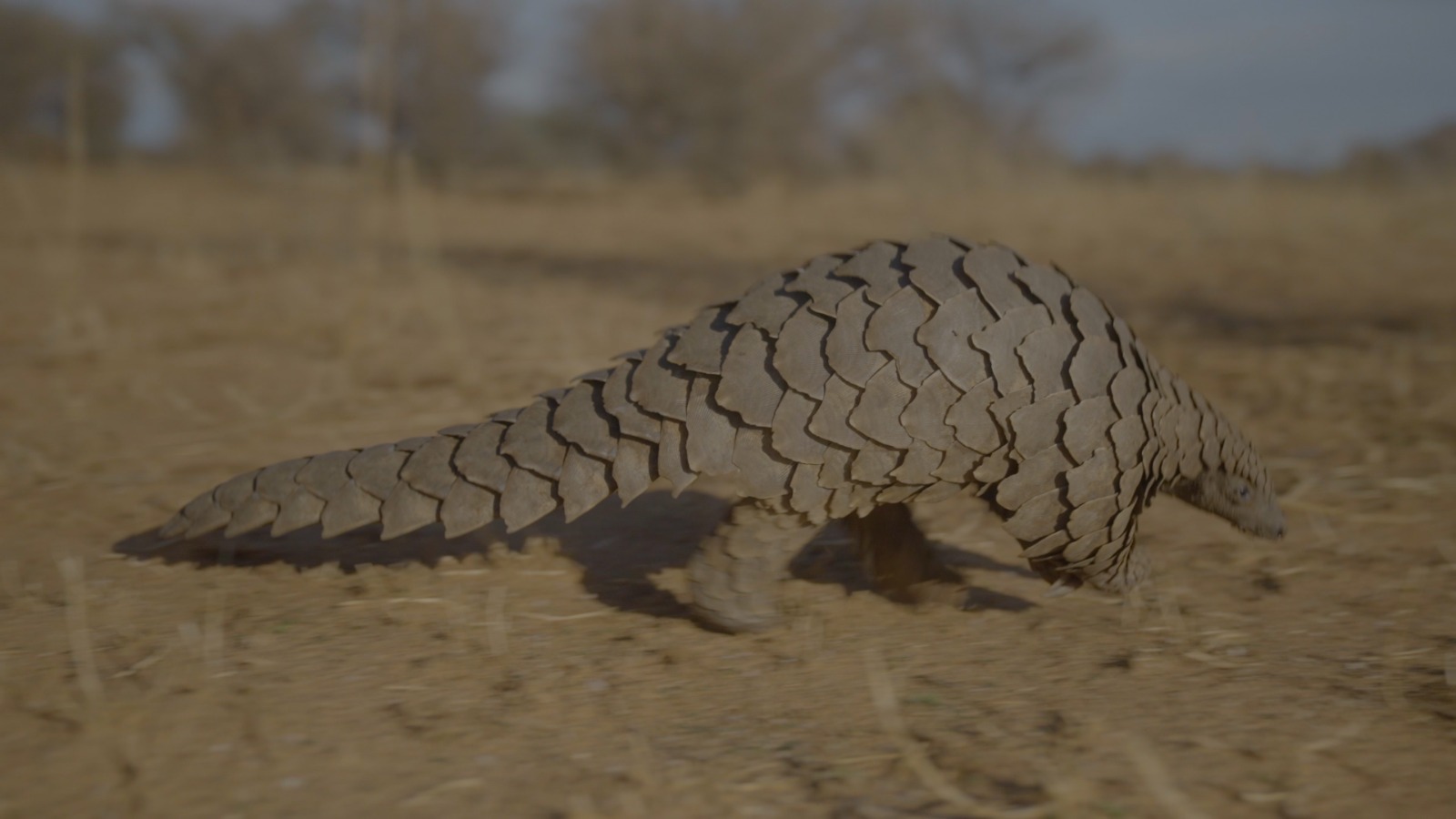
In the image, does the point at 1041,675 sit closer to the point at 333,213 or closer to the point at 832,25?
the point at 333,213

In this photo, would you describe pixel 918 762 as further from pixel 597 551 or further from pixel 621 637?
pixel 597 551

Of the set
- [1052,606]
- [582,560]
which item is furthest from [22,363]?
[1052,606]

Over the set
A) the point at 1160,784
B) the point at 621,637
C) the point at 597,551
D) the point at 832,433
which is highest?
the point at 832,433

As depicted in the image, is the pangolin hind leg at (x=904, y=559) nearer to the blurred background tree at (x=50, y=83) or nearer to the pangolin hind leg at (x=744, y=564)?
the pangolin hind leg at (x=744, y=564)

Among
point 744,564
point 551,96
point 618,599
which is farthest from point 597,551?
point 551,96

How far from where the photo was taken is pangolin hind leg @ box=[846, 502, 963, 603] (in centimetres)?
301

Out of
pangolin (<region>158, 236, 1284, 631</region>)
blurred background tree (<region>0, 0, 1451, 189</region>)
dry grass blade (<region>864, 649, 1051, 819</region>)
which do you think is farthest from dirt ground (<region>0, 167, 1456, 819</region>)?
blurred background tree (<region>0, 0, 1451, 189</region>)

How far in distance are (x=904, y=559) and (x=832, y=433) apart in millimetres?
712

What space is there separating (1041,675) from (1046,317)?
78 centimetres

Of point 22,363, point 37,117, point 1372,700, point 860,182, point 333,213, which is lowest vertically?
point 1372,700

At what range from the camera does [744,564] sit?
2615 millimetres

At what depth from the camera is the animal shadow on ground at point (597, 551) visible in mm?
3145

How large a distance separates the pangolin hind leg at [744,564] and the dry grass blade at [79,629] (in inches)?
49.0

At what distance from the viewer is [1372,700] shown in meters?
2.34
